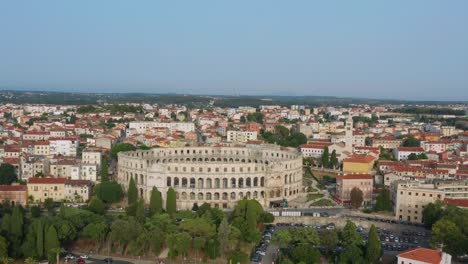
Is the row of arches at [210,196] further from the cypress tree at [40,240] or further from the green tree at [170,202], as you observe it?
the cypress tree at [40,240]

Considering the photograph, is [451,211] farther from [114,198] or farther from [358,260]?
[114,198]

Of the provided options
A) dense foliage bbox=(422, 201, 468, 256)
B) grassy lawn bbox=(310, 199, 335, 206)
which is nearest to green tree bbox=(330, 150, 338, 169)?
grassy lawn bbox=(310, 199, 335, 206)

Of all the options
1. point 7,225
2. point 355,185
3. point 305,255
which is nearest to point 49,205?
point 7,225

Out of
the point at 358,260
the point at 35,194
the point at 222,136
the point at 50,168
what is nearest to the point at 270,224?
the point at 358,260

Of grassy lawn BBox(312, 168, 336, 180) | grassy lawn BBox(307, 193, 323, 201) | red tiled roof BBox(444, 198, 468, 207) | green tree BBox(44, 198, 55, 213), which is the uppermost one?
→ red tiled roof BBox(444, 198, 468, 207)

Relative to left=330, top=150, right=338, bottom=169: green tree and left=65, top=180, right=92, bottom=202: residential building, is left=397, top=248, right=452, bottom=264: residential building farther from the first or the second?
left=330, top=150, right=338, bottom=169: green tree

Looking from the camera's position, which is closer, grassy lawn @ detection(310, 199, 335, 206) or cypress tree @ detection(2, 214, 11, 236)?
cypress tree @ detection(2, 214, 11, 236)

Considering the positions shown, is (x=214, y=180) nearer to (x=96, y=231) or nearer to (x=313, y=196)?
(x=313, y=196)

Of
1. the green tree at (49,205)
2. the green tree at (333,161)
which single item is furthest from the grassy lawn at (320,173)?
the green tree at (49,205)
